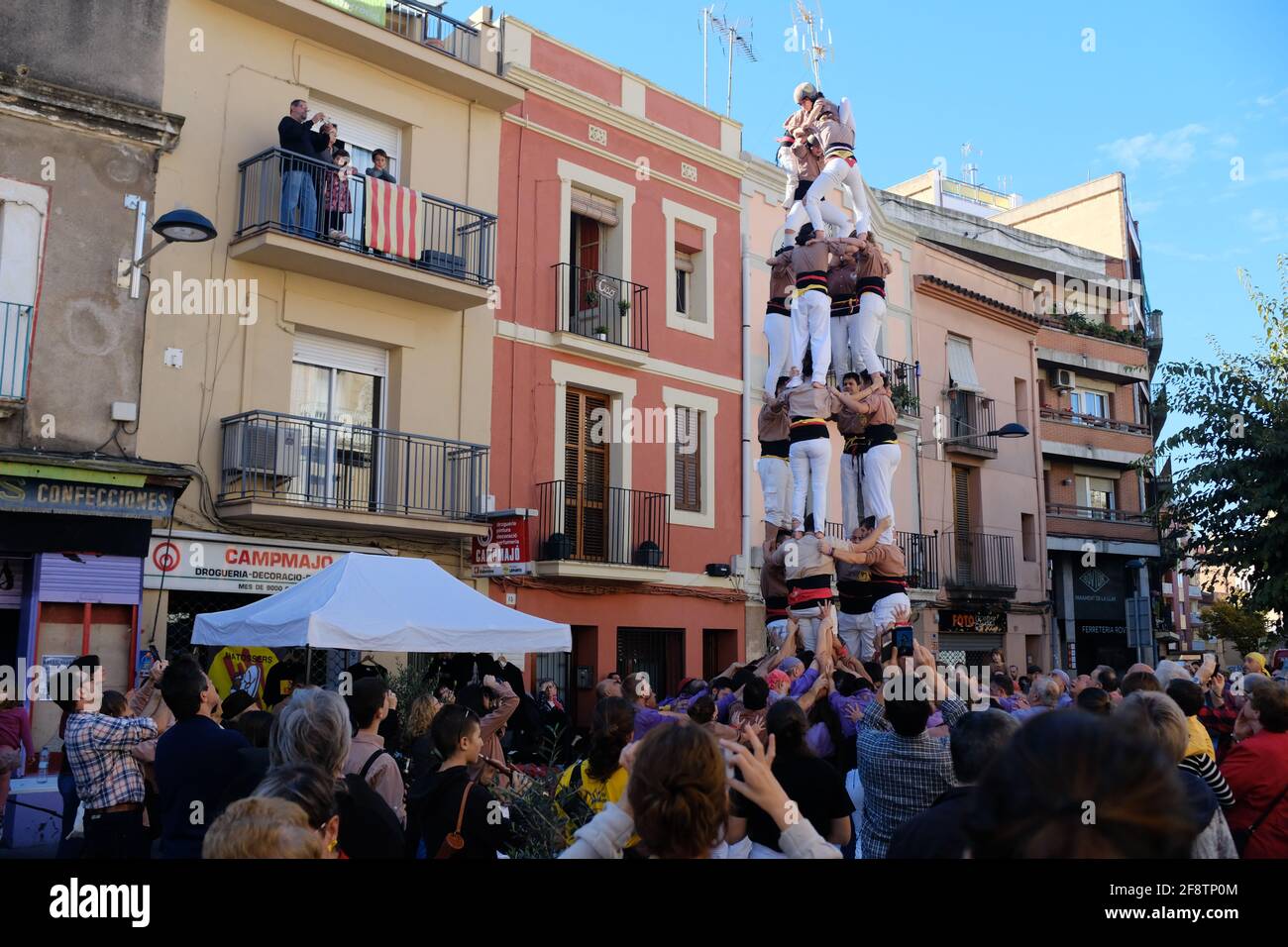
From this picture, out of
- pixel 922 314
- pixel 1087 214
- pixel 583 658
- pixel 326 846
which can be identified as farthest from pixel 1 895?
pixel 1087 214

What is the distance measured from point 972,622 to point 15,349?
19726 millimetres

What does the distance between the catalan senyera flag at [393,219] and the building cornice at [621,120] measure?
3376 millimetres

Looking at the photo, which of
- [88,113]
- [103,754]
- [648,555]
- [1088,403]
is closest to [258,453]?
[88,113]

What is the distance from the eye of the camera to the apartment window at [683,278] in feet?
69.0

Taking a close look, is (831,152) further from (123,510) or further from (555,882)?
(555,882)

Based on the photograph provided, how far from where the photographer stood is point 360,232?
1557cm

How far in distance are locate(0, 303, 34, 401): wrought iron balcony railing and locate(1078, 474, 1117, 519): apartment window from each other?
1002 inches

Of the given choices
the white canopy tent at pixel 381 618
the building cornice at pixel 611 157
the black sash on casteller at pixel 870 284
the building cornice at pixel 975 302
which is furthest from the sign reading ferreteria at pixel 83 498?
the building cornice at pixel 975 302

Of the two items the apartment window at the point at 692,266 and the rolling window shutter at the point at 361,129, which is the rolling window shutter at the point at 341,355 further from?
the apartment window at the point at 692,266

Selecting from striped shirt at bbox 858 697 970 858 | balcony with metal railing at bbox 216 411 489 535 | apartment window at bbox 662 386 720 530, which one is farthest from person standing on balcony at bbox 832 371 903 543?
apartment window at bbox 662 386 720 530

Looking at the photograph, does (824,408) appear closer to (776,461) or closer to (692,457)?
(776,461)

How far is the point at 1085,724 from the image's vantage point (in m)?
2.15

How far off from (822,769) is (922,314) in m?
22.3

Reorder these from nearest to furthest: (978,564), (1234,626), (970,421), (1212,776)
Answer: (1212,776) → (978,564) → (970,421) → (1234,626)
